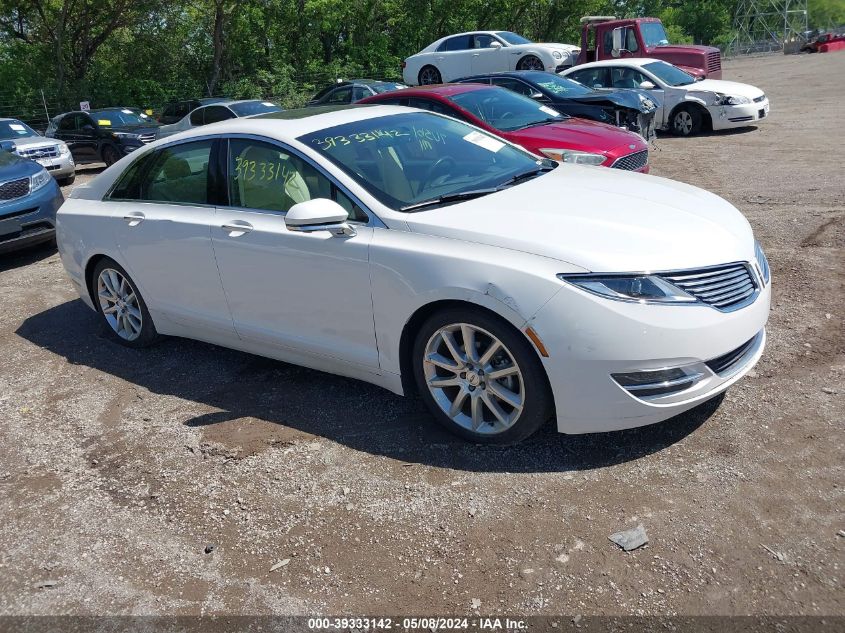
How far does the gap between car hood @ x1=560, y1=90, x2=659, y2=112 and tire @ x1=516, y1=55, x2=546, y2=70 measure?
32.5 feet

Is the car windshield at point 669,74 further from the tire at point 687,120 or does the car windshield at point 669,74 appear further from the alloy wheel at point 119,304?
the alloy wheel at point 119,304

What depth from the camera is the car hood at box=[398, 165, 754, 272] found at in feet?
11.4

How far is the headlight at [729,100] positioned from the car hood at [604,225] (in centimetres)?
1064

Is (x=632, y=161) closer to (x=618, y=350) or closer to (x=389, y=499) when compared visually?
(x=618, y=350)

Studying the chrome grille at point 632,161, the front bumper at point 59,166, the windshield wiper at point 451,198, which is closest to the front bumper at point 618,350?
the windshield wiper at point 451,198

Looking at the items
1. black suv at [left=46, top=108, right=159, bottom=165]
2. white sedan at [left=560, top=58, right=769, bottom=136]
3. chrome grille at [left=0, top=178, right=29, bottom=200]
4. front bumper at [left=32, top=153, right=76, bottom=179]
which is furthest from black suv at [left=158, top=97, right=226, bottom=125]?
chrome grille at [left=0, top=178, right=29, bottom=200]

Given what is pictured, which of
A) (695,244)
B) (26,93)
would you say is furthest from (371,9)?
(695,244)

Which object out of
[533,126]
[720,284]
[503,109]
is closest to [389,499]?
[720,284]

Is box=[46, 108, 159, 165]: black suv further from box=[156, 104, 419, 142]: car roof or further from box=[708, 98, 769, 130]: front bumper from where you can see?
box=[156, 104, 419, 142]: car roof

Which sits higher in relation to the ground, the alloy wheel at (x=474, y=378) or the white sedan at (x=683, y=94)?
the alloy wheel at (x=474, y=378)

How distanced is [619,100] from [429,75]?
12.4m

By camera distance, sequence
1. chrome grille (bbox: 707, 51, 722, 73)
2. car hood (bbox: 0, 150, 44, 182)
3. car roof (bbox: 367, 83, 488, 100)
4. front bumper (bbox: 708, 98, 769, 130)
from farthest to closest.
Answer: chrome grille (bbox: 707, 51, 722, 73), front bumper (bbox: 708, 98, 769, 130), car roof (bbox: 367, 83, 488, 100), car hood (bbox: 0, 150, 44, 182)

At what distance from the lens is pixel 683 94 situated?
46.8 ft

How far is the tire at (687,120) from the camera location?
1420cm
